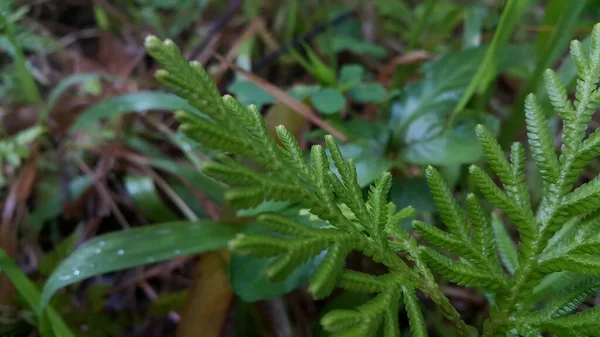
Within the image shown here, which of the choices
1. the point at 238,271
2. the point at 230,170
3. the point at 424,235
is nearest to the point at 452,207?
the point at 424,235

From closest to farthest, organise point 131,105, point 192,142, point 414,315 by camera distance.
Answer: point 414,315
point 192,142
point 131,105

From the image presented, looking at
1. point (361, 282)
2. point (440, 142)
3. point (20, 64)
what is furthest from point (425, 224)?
point (20, 64)

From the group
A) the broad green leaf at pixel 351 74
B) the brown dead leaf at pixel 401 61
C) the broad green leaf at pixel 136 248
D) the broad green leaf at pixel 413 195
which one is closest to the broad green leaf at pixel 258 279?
the broad green leaf at pixel 136 248

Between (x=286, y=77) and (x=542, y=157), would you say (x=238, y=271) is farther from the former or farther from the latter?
(x=286, y=77)

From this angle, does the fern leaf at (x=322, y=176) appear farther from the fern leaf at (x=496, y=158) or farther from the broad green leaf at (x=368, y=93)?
the broad green leaf at (x=368, y=93)

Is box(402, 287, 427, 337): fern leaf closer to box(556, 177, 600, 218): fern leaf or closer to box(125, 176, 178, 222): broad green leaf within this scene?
box(556, 177, 600, 218): fern leaf

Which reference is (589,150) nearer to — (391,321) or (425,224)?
(425,224)
